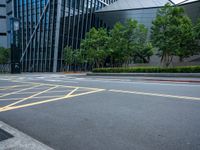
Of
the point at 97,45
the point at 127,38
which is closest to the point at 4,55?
the point at 97,45

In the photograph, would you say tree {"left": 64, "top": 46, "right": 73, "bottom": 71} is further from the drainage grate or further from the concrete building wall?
the drainage grate

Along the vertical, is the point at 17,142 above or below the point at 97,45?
below

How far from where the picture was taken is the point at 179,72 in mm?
19188

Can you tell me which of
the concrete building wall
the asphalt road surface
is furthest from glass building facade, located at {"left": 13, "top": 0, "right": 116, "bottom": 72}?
the asphalt road surface

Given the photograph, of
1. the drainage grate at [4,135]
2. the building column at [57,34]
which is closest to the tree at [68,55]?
the building column at [57,34]

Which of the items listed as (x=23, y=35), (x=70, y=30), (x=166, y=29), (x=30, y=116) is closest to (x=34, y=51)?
(x=23, y=35)

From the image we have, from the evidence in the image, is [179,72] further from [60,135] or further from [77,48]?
[77,48]

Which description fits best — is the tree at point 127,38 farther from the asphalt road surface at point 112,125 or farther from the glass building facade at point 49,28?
the asphalt road surface at point 112,125

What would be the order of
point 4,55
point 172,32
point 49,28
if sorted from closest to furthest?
point 172,32 < point 49,28 < point 4,55

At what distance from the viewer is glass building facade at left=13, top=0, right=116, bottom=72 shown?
46.2m

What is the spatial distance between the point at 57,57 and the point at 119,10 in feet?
64.5

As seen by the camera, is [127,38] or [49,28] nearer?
[127,38]

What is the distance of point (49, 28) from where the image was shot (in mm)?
46750

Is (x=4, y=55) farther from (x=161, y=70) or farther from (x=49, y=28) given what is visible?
(x=161, y=70)
